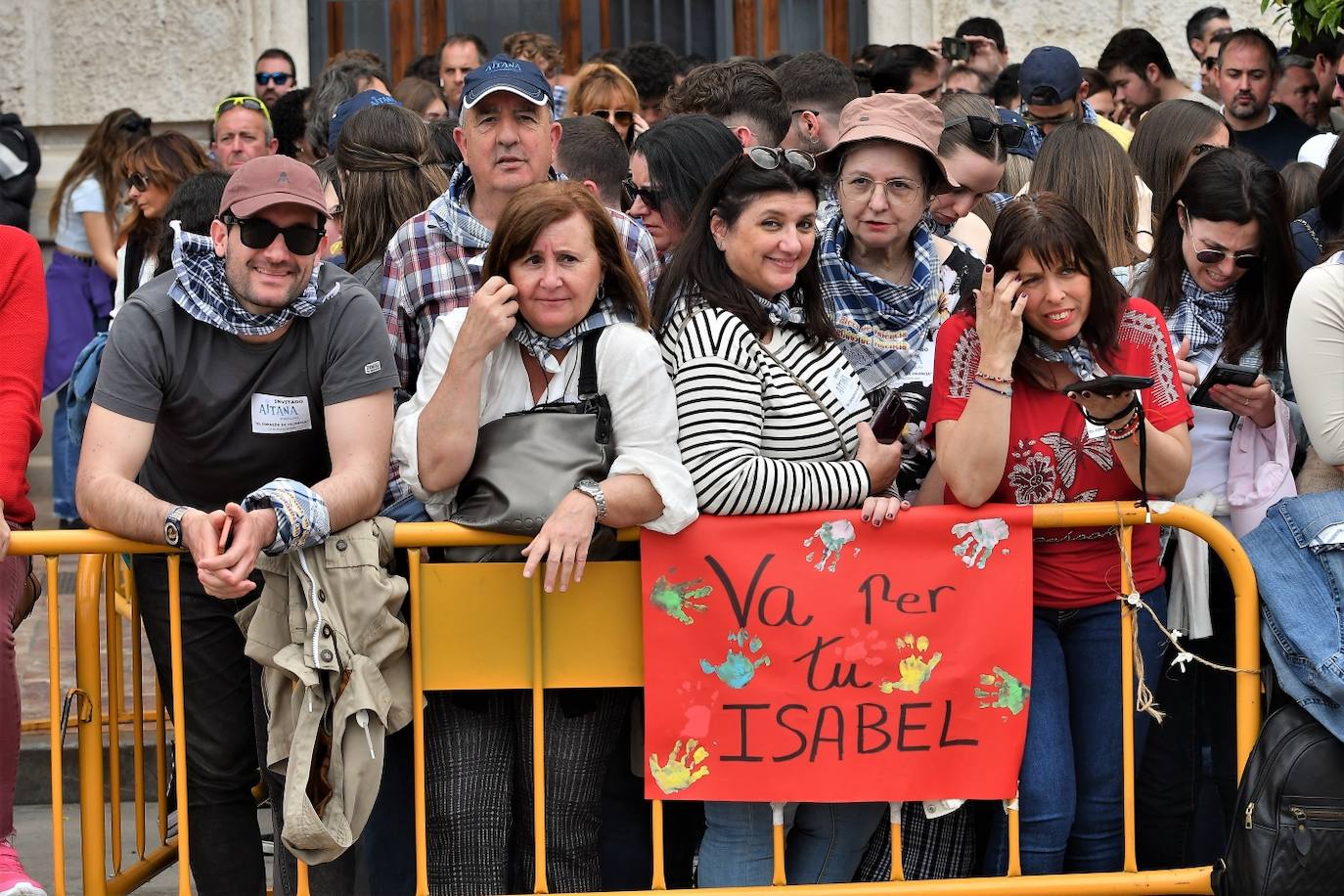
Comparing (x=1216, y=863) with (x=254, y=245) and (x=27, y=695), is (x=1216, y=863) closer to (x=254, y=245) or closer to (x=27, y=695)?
(x=254, y=245)

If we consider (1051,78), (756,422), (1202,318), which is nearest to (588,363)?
(756,422)

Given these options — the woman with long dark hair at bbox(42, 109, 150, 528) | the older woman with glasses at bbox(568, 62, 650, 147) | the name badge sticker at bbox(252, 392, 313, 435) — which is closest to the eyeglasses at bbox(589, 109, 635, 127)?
the older woman with glasses at bbox(568, 62, 650, 147)

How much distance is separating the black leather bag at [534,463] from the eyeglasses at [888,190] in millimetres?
1043

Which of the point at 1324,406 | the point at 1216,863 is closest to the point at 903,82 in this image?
the point at 1324,406

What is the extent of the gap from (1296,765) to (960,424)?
3.59 ft

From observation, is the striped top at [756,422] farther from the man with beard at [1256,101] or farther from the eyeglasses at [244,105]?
the man with beard at [1256,101]

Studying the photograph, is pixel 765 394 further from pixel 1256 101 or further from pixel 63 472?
pixel 63 472

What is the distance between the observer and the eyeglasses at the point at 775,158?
4316mm

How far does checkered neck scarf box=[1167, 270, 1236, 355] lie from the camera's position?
15.6ft

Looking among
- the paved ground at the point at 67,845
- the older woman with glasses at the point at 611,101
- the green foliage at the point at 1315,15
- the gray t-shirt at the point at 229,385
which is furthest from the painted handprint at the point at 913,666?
the older woman with glasses at the point at 611,101

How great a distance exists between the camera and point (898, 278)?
4766 millimetres

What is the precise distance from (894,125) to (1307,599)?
5.39 feet

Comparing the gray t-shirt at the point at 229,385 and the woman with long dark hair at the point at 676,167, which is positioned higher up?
the woman with long dark hair at the point at 676,167

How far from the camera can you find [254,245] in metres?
4.15
